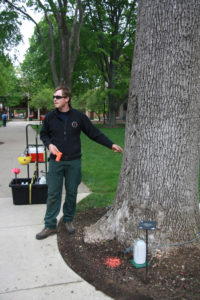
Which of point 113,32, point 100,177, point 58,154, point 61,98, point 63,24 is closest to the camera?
point 58,154

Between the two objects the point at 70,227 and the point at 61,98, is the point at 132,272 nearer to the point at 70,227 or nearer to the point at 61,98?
the point at 70,227

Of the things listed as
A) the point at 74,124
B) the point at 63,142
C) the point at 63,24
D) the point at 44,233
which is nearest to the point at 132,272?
→ the point at 44,233

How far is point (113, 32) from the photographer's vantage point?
24766mm

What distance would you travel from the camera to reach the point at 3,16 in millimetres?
15734

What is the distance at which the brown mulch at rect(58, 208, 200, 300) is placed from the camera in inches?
104

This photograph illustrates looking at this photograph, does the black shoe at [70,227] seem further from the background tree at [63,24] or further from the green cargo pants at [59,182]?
the background tree at [63,24]

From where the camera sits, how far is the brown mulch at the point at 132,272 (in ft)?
8.69

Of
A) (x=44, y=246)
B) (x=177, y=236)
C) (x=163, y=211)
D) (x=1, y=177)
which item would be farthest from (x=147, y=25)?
(x=1, y=177)

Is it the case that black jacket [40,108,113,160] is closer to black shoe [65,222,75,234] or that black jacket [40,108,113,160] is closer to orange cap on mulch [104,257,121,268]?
black shoe [65,222,75,234]

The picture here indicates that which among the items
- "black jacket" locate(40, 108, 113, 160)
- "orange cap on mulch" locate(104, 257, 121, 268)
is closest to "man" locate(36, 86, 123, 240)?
"black jacket" locate(40, 108, 113, 160)

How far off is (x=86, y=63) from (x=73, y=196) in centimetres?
2306

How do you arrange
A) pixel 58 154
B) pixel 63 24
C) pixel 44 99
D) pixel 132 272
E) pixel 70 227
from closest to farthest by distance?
1. pixel 132 272
2. pixel 58 154
3. pixel 70 227
4. pixel 63 24
5. pixel 44 99

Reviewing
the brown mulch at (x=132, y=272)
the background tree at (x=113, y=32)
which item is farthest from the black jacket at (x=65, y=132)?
the background tree at (x=113, y=32)

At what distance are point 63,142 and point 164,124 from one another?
126 cm
